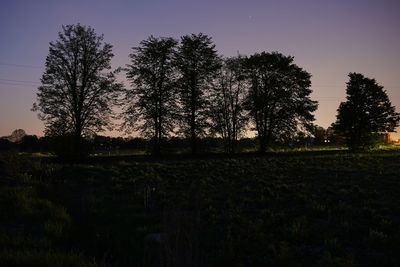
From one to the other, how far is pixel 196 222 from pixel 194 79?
3185cm

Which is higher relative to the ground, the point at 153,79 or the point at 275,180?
the point at 153,79

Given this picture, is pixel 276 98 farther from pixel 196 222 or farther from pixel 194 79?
pixel 196 222

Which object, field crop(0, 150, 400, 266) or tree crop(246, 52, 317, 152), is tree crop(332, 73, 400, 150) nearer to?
tree crop(246, 52, 317, 152)

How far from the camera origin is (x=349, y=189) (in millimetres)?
15977

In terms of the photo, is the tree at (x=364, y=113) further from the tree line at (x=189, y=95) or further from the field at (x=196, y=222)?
the field at (x=196, y=222)

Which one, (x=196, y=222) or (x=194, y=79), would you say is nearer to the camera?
(x=196, y=222)

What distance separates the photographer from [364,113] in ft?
170

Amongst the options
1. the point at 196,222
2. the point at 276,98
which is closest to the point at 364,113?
the point at 276,98

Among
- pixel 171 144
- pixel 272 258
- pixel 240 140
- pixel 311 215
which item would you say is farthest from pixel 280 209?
pixel 240 140

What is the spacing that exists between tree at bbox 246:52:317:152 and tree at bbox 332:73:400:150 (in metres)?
10.8

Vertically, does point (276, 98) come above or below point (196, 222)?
above

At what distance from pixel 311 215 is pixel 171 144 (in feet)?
84.1

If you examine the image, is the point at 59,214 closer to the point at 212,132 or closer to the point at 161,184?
the point at 161,184

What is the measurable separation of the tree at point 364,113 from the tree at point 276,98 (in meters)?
10.8
